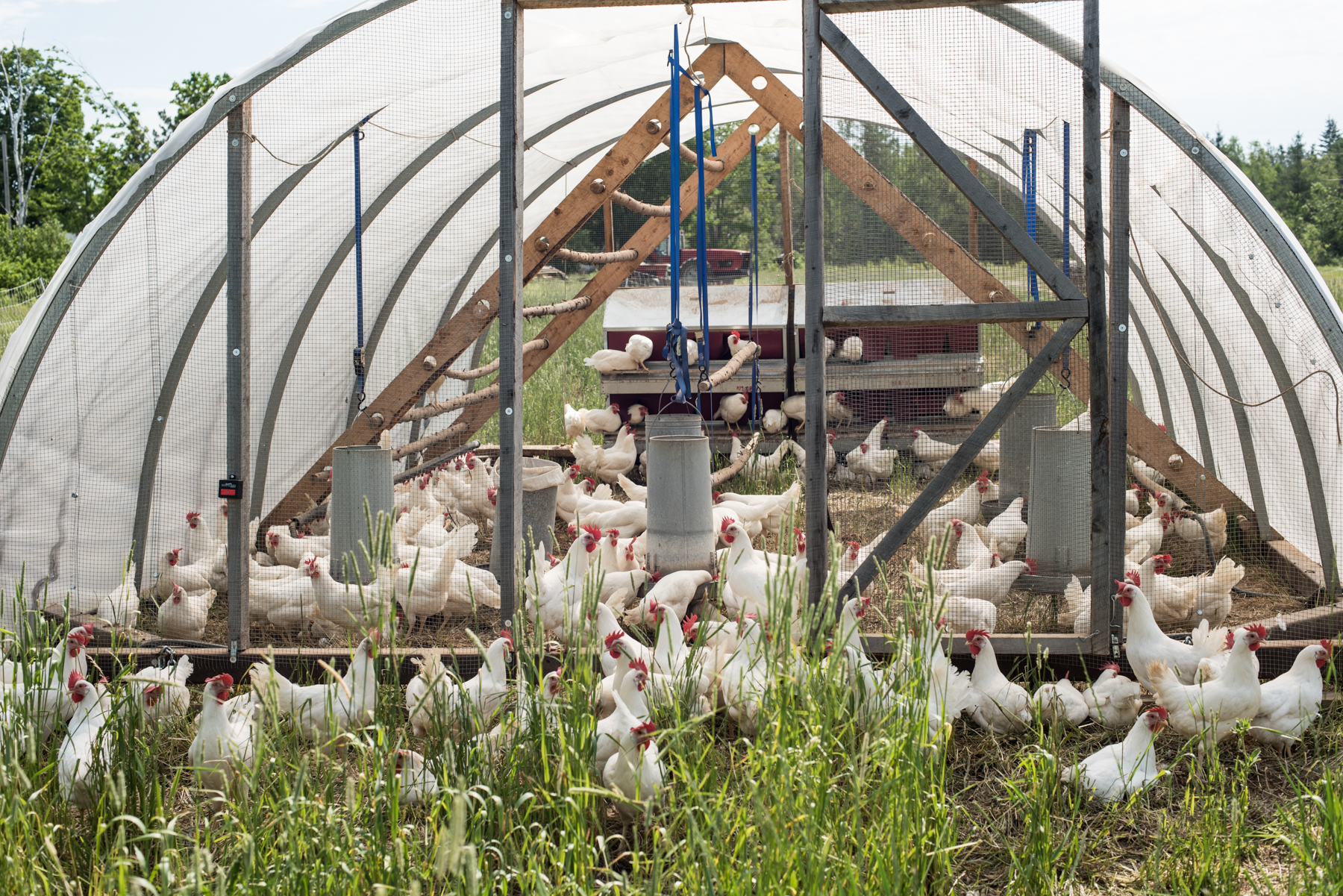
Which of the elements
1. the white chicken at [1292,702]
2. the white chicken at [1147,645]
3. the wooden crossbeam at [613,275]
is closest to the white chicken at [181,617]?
the wooden crossbeam at [613,275]

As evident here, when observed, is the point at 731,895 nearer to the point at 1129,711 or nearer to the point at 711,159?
the point at 1129,711

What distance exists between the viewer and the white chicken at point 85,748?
102 inches

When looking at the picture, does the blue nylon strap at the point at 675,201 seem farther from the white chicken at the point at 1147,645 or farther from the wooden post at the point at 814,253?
the white chicken at the point at 1147,645

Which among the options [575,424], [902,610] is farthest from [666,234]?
[575,424]

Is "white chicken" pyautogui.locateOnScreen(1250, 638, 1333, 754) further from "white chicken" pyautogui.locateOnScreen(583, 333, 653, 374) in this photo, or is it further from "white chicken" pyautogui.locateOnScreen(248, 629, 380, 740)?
"white chicken" pyautogui.locateOnScreen(583, 333, 653, 374)

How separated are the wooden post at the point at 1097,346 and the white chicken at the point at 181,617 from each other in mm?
3435

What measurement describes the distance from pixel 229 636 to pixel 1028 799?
2.83 metres

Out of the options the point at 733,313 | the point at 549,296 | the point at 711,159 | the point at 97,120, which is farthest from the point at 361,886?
the point at 97,120

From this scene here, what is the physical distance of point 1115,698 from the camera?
10.6 feet

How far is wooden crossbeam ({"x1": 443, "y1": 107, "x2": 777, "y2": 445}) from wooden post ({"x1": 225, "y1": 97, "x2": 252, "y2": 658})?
1.48 metres

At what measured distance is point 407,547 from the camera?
4.60m

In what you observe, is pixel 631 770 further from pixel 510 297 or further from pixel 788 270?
pixel 788 270

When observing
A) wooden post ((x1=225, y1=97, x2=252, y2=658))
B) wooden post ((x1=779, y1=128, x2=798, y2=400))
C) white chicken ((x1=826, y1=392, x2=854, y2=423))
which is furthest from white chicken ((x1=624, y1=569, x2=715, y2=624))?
wooden post ((x1=779, y1=128, x2=798, y2=400))

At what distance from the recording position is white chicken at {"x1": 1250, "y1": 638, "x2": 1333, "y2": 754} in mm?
3094
